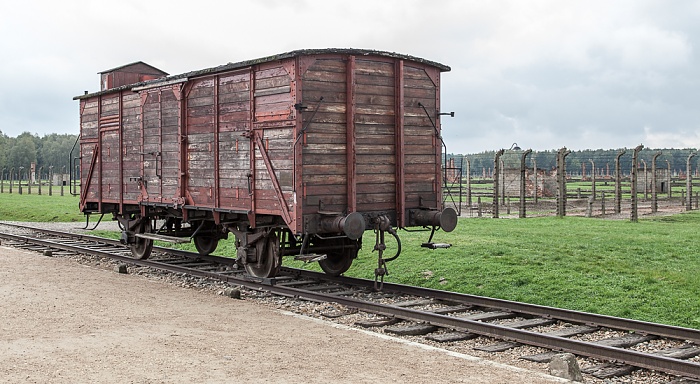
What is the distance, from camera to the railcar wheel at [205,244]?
55.3 ft

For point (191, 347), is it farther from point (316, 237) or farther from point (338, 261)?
point (338, 261)

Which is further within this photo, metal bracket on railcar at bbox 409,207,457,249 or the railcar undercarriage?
metal bracket on railcar at bbox 409,207,457,249

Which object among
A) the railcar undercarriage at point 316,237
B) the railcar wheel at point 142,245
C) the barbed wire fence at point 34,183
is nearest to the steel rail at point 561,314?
the railcar undercarriage at point 316,237

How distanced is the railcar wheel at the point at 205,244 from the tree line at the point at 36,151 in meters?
107

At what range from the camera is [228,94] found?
43.1 ft

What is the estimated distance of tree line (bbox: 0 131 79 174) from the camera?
131125 mm

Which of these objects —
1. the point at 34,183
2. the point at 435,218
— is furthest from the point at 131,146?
the point at 34,183

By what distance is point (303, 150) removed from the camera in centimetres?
1142

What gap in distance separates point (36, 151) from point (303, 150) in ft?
498

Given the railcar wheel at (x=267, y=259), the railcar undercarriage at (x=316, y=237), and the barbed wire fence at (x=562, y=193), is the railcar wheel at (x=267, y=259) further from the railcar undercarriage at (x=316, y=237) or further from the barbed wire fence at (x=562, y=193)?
the barbed wire fence at (x=562, y=193)

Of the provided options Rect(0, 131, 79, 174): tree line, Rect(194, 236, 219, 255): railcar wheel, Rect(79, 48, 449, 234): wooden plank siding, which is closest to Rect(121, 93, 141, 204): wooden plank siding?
Rect(79, 48, 449, 234): wooden plank siding

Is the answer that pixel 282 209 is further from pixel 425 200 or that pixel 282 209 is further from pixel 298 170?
pixel 425 200

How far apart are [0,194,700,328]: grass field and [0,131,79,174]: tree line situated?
110 m

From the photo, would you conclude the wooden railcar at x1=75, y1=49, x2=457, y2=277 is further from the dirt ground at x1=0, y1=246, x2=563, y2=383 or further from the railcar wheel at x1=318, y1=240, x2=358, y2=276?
the dirt ground at x1=0, y1=246, x2=563, y2=383
